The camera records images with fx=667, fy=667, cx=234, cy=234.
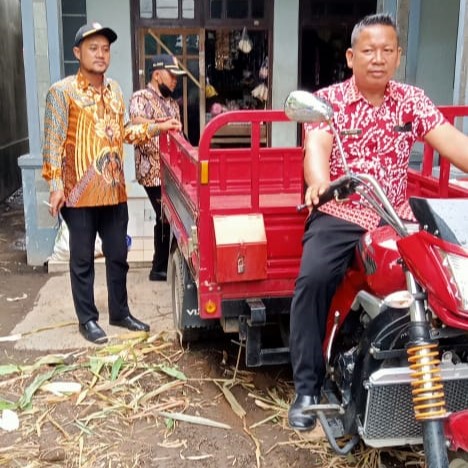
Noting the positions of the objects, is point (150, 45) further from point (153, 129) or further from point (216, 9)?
point (153, 129)

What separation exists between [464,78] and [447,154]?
228 cm

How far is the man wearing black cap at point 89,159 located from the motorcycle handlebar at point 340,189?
87.8 inches

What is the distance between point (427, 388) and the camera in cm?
190

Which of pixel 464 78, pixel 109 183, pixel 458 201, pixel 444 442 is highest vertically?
pixel 464 78

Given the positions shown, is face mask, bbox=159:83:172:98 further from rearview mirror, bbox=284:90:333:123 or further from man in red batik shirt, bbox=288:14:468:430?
rearview mirror, bbox=284:90:333:123

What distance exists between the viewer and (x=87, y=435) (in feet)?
10.8

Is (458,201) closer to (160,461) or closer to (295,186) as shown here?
(160,461)

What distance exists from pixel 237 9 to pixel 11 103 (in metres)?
5.58

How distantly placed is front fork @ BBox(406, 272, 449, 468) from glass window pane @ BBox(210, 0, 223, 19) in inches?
248

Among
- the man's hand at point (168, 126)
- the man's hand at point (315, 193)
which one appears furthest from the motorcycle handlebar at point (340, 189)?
the man's hand at point (168, 126)

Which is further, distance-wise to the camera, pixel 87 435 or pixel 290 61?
pixel 290 61

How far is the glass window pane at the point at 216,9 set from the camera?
759 cm

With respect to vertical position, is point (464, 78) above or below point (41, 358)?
above

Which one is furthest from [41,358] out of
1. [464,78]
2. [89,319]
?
[464,78]
